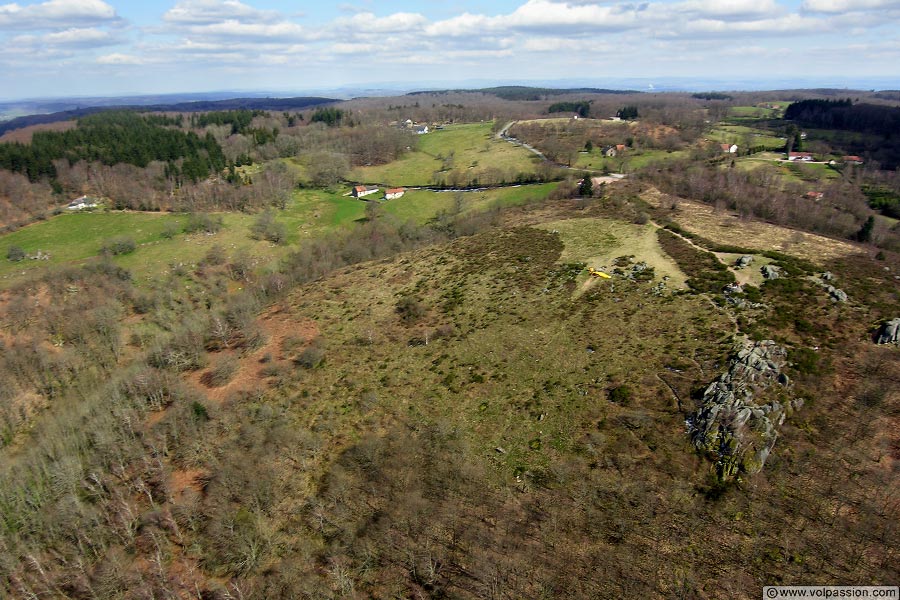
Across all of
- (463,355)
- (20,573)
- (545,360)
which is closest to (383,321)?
(463,355)

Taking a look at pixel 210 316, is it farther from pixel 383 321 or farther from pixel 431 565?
pixel 431 565

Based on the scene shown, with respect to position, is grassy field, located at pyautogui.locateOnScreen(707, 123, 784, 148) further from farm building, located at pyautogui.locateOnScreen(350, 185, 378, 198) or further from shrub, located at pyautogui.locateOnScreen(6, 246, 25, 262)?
shrub, located at pyautogui.locateOnScreen(6, 246, 25, 262)

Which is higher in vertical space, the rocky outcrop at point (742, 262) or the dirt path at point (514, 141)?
the dirt path at point (514, 141)

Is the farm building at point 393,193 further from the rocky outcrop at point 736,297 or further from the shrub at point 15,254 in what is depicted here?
the rocky outcrop at point 736,297

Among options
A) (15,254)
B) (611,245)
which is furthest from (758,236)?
(15,254)

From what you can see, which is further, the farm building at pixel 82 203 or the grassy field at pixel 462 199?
the grassy field at pixel 462 199

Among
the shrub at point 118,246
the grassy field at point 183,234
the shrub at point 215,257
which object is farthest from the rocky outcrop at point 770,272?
the shrub at point 118,246

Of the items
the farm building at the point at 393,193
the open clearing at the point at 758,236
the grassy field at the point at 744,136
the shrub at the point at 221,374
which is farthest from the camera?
the grassy field at the point at 744,136
